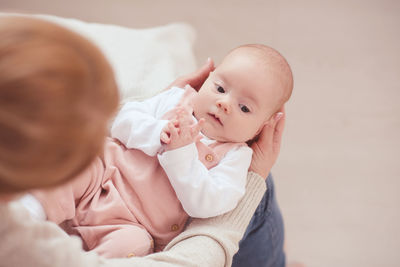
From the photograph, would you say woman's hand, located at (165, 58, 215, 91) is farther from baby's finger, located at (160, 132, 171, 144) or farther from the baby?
baby's finger, located at (160, 132, 171, 144)

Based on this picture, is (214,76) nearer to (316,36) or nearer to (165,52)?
(165,52)

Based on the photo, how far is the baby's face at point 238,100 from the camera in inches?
34.7

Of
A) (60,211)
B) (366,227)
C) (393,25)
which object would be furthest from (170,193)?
(393,25)

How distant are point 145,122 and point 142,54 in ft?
1.35

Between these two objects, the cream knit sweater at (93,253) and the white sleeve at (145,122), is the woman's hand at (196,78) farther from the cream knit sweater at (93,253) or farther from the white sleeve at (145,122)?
the cream knit sweater at (93,253)

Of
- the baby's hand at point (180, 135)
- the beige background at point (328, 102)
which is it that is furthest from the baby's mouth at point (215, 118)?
the beige background at point (328, 102)

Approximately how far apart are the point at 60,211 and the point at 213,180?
0.31 metres

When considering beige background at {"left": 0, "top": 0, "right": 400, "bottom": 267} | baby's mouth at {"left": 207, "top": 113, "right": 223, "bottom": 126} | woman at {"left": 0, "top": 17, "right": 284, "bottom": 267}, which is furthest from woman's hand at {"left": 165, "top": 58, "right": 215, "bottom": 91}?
beige background at {"left": 0, "top": 0, "right": 400, "bottom": 267}

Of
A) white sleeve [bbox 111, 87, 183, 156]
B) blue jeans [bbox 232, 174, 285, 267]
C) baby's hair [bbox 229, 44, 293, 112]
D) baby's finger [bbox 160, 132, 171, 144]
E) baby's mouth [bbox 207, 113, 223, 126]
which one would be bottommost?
blue jeans [bbox 232, 174, 285, 267]

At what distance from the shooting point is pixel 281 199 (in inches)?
65.2

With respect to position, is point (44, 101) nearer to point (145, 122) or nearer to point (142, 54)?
point (145, 122)

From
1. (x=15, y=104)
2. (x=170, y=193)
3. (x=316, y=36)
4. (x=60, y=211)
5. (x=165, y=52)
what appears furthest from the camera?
(x=316, y=36)

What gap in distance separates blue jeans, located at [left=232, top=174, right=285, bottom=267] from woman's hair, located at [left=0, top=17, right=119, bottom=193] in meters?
0.68

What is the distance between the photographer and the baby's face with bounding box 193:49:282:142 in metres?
0.88
